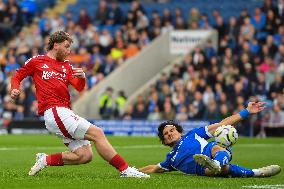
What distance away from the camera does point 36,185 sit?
11516mm

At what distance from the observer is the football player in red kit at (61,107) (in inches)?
491

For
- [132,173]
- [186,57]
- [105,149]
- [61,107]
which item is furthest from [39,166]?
[186,57]

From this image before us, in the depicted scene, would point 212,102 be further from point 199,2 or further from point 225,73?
point 199,2

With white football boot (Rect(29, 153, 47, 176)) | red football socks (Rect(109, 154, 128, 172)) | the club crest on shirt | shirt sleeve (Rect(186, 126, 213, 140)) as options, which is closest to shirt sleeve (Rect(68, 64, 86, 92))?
the club crest on shirt

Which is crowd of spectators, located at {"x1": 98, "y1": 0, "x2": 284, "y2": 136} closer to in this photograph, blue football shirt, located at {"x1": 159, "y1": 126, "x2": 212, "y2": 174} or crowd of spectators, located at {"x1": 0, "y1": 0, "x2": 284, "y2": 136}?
crowd of spectators, located at {"x1": 0, "y1": 0, "x2": 284, "y2": 136}

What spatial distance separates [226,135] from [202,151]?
0.50 meters

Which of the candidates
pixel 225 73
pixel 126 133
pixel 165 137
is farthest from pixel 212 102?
pixel 165 137

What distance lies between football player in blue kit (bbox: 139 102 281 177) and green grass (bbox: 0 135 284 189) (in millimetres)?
168

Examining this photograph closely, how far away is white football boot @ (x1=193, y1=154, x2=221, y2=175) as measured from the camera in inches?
472

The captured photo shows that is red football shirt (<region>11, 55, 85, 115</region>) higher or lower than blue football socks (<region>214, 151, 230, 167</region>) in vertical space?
higher

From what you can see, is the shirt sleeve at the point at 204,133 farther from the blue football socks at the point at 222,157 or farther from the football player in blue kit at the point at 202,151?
the blue football socks at the point at 222,157

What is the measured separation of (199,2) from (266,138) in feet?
31.9

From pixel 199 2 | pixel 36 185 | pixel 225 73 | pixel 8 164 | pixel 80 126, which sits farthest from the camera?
pixel 199 2

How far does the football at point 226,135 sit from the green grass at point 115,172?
1.91 ft
